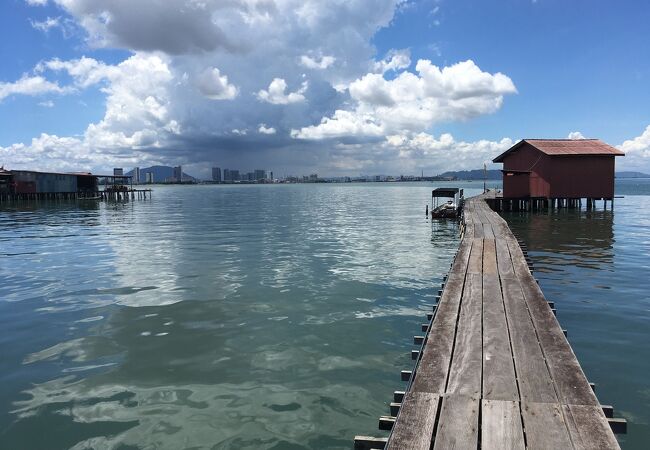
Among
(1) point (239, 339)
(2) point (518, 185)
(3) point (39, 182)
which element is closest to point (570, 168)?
(2) point (518, 185)

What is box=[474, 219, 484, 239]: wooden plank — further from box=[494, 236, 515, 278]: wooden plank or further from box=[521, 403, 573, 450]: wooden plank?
box=[521, 403, 573, 450]: wooden plank

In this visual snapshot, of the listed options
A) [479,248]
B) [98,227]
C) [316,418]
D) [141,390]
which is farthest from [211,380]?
[98,227]

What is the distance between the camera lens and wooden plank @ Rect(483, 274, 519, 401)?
5941 millimetres

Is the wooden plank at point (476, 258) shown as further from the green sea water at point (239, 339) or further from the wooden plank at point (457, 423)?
the wooden plank at point (457, 423)

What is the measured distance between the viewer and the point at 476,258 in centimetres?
1586

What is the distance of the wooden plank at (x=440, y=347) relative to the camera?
20.2ft

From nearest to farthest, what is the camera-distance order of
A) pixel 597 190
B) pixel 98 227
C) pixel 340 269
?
pixel 340 269 < pixel 98 227 < pixel 597 190

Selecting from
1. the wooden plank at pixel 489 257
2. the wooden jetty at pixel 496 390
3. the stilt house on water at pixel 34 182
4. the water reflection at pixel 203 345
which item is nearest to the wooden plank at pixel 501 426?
the wooden jetty at pixel 496 390

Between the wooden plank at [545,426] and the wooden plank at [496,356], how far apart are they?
12.6 inches

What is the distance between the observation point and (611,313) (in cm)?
1316

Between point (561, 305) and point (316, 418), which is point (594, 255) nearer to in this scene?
point (561, 305)

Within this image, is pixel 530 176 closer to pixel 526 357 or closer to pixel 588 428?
pixel 526 357

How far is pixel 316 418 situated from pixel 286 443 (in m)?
0.81

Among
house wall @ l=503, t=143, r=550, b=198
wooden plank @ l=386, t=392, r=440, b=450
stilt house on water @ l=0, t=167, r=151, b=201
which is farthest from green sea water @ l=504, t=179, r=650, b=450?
stilt house on water @ l=0, t=167, r=151, b=201
